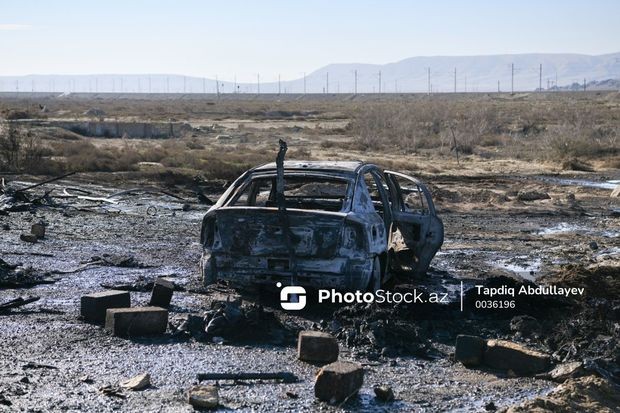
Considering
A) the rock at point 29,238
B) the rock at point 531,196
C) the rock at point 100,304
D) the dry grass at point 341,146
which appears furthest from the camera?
the dry grass at point 341,146

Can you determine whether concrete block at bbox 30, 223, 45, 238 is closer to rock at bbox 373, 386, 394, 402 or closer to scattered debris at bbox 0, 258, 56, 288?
scattered debris at bbox 0, 258, 56, 288

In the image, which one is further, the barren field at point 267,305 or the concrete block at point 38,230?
the concrete block at point 38,230

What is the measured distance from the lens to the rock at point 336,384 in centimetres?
652

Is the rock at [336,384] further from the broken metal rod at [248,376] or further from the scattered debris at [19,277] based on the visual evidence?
the scattered debris at [19,277]

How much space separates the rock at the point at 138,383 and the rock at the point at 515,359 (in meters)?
2.67

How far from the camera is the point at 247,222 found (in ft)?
31.8

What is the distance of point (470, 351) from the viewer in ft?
24.9

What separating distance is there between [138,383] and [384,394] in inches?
69.1

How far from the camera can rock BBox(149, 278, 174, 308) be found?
31.0 ft

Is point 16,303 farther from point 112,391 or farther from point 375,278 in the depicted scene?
point 375,278

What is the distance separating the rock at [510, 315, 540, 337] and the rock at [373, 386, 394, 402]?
7.65 feet

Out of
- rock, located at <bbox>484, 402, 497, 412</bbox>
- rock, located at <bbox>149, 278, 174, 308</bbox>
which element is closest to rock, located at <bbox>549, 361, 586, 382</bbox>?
rock, located at <bbox>484, 402, 497, 412</bbox>

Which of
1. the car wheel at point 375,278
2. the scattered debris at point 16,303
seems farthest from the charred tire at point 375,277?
the scattered debris at point 16,303

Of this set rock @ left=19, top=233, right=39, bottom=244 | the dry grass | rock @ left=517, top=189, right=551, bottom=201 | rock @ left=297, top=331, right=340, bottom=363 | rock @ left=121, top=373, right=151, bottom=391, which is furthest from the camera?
the dry grass
